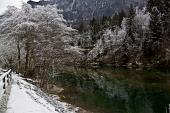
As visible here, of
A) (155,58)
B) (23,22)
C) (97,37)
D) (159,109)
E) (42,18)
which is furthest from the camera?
(97,37)

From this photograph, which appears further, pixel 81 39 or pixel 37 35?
pixel 81 39

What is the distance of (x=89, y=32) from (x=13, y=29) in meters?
111

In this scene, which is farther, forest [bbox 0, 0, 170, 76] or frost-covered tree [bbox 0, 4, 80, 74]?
forest [bbox 0, 0, 170, 76]

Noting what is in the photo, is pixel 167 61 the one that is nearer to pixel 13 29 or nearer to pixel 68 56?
pixel 68 56

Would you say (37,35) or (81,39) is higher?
(37,35)

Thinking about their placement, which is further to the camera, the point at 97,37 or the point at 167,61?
the point at 97,37

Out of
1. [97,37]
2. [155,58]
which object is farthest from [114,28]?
[155,58]

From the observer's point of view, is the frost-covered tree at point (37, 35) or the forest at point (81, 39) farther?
the forest at point (81, 39)

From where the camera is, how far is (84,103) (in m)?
39.0

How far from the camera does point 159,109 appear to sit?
34.0 m

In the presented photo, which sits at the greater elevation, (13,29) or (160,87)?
(13,29)

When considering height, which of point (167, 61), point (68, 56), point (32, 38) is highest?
point (32, 38)

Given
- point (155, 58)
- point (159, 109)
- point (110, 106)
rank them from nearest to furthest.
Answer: point (159, 109), point (110, 106), point (155, 58)

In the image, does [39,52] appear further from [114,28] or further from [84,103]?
[114,28]
